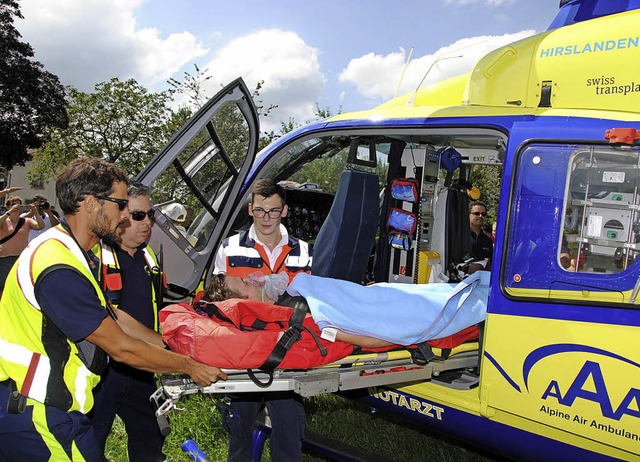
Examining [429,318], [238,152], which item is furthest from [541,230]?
[238,152]

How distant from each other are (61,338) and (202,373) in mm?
589

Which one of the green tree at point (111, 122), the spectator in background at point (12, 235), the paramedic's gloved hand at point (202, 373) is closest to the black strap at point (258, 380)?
the paramedic's gloved hand at point (202, 373)

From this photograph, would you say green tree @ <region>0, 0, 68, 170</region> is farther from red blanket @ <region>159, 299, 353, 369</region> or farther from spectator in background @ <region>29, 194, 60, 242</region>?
red blanket @ <region>159, 299, 353, 369</region>

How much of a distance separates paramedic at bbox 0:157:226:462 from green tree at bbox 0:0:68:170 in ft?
78.9

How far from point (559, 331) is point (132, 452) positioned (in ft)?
8.20

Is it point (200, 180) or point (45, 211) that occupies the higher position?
point (200, 180)

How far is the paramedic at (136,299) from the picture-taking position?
309 cm

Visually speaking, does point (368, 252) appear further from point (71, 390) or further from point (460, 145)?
point (71, 390)

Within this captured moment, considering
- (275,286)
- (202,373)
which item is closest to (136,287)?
(275,286)

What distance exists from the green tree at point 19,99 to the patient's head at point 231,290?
76.9 ft

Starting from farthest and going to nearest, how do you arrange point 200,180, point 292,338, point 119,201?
point 200,180, point 292,338, point 119,201

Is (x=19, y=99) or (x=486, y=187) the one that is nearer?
(x=486, y=187)

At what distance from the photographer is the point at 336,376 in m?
2.57

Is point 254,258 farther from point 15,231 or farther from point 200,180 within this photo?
point 15,231
